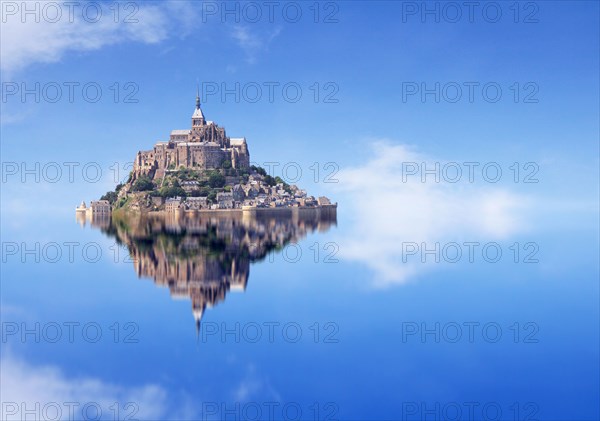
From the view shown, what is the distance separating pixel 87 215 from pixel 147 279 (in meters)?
79.2

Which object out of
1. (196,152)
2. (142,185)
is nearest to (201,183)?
(196,152)

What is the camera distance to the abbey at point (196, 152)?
4072 inches

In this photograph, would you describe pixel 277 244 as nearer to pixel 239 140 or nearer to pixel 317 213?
pixel 317 213

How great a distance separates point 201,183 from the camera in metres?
97.8

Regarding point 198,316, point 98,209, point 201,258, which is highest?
point 98,209

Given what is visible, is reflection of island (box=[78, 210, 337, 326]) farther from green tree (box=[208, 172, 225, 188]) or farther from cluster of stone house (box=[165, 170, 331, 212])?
green tree (box=[208, 172, 225, 188])

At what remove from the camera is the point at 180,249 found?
39.0 m

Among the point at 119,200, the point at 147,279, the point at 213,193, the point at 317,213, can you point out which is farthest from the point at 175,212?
the point at 147,279

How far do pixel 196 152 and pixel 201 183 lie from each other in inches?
322

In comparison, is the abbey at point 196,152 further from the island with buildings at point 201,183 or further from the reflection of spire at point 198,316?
the reflection of spire at point 198,316

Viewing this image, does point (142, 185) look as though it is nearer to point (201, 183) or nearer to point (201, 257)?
point (201, 183)

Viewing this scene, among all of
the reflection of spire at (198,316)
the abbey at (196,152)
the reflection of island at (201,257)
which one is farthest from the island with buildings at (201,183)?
the reflection of spire at (198,316)

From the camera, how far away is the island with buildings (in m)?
93.4

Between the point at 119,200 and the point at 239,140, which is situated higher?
the point at 239,140
